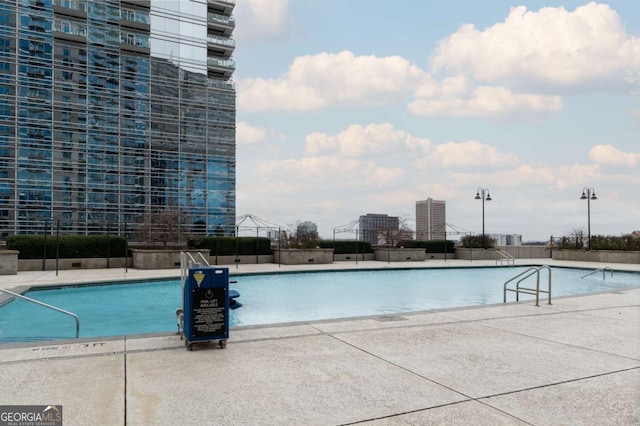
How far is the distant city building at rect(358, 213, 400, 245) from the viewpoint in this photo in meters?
35.0

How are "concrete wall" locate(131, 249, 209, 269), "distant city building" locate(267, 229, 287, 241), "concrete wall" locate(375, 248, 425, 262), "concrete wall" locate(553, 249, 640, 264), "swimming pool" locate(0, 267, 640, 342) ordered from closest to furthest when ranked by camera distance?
"swimming pool" locate(0, 267, 640, 342) → "concrete wall" locate(131, 249, 209, 269) → "distant city building" locate(267, 229, 287, 241) → "concrete wall" locate(553, 249, 640, 264) → "concrete wall" locate(375, 248, 425, 262)

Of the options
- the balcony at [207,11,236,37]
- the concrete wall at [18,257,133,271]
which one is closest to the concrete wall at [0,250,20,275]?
the concrete wall at [18,257,133,271]

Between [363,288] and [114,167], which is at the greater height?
[114,167]

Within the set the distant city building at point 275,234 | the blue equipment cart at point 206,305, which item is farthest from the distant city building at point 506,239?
the blue equipment cart at point 206,305

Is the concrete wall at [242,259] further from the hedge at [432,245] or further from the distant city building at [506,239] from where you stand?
the distant city building at [506,239]

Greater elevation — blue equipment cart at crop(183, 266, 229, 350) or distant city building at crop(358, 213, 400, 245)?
distant city building at crop(358, 213, 400, 245)

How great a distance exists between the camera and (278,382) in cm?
507

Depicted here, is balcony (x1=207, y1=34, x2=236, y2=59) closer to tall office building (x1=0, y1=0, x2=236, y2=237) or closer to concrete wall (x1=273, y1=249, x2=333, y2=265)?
tall office building (x1=0, y1=0, x2=236, y2=237)

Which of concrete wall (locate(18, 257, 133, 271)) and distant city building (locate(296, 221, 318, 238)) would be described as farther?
distant city building (locate(296, 221, 318, 238))

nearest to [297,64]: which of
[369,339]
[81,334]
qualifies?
[81,334]

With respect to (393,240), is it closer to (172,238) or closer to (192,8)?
(172,238)

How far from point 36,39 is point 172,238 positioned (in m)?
39.9

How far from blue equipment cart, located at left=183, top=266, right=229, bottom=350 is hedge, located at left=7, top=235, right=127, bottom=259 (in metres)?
18.1

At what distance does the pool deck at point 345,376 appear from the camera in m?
4.21
